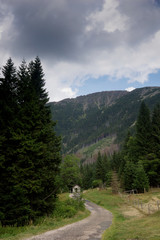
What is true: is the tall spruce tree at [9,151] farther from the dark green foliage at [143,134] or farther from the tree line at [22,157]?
the dark green foliage at [143,134]

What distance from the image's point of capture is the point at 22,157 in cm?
1505

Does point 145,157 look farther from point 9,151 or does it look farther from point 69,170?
point 9,151

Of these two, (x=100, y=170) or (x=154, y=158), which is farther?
(x=100, y=170)

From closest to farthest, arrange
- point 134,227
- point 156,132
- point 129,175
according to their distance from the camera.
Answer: point 134,227
point 129,175
point 156,132

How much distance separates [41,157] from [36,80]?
37.9 feet

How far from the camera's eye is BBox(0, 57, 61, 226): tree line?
542 inches

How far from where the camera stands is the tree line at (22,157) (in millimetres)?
13773

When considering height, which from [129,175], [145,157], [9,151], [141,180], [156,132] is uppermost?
[156,132]

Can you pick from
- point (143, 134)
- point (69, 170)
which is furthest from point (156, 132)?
point (69, 170)

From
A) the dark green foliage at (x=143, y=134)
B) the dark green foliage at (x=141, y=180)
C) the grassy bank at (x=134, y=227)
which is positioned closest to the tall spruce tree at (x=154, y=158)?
the dark green foliage at (x=143, y=134)

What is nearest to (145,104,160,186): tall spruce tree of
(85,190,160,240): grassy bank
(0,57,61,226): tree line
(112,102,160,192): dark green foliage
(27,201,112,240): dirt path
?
(112,102,160,192): dark green foliage

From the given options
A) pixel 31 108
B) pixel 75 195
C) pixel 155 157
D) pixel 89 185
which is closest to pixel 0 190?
pixel 31 108

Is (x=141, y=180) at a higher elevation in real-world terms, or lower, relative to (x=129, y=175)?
lower

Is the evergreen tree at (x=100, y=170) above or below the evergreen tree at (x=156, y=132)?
below
